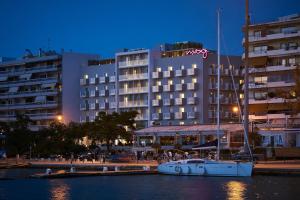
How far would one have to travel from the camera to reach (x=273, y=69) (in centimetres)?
11319

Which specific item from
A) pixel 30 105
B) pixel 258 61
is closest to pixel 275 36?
pixel 258 61

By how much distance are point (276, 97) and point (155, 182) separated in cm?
4574

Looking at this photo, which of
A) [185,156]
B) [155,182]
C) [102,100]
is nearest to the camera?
[155,182]

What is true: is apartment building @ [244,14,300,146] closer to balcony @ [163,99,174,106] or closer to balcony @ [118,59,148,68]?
balcony @ [163,99,174,106]

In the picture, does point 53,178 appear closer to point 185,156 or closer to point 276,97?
point 185,156

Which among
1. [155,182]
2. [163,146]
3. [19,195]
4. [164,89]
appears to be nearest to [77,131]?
[163,146]

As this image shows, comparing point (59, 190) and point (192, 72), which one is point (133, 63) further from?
point (59, 190)

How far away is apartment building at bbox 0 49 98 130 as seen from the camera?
493ft

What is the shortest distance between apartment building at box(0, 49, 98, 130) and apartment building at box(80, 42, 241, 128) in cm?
303

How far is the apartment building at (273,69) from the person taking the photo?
358 feet

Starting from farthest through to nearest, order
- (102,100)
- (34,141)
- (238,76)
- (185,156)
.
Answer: (102,100)
(238,76)
(34,141)
(185,156)

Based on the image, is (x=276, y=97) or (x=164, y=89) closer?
(x=276, y=97)

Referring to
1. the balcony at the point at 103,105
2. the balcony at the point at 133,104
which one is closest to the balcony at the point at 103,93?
the balcony at the point at 103,105

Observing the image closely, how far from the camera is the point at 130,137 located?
115 metres
